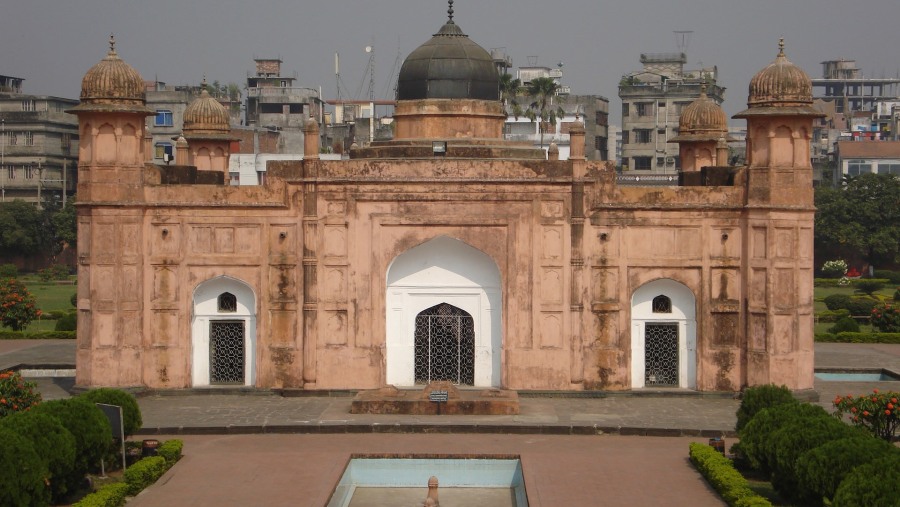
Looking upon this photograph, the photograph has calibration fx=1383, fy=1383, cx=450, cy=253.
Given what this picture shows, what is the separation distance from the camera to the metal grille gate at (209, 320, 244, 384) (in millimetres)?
28625

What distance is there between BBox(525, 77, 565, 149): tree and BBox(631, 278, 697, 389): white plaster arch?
41889 mm

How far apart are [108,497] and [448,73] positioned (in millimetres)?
14082

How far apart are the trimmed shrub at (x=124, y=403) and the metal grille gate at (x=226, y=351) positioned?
5.67 metres

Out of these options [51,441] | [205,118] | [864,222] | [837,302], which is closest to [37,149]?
[864,222]

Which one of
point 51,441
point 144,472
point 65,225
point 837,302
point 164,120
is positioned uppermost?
point 164,120

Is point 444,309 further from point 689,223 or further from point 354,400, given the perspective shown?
point 689,223

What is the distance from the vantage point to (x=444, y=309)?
94.6ft

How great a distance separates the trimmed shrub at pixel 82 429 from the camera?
20062mm

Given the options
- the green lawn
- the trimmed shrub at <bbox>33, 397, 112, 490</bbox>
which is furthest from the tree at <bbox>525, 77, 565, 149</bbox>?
the trimmed shrub at <bbox>33, 397, 112, 490</bbox>

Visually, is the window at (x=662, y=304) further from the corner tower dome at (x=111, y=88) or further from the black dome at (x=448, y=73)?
the corner tower dome at (x=111, y=88)

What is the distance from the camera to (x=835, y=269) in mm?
64625

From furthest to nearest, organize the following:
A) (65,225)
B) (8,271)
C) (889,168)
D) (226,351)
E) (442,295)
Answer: (889,168)
(65,225)
(8,271)
(442,295)
(226,351)

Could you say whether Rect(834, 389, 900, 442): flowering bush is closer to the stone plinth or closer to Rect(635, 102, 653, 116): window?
the stone plinth

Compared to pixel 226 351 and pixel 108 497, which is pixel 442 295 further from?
pixel 108 497
